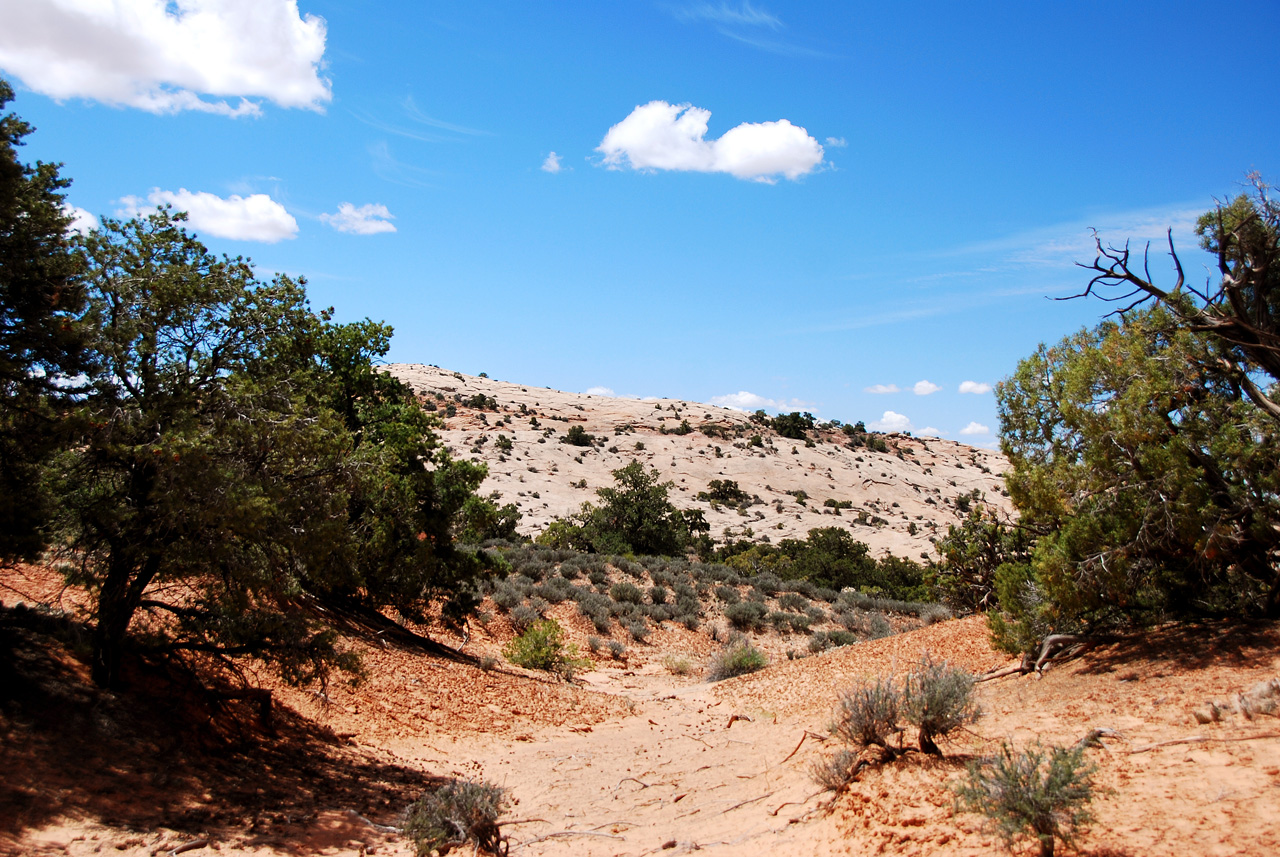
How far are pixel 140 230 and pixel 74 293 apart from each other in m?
0.94

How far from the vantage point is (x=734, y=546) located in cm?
3803

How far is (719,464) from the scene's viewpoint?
60.6 metres

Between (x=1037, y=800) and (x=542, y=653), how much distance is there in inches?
471

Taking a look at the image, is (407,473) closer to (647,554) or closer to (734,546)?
(647,554)

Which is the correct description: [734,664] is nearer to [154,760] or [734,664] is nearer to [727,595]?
[727,595]

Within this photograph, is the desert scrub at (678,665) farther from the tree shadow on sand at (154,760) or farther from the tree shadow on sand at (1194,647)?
the tree shadow on sand at (1194,647)

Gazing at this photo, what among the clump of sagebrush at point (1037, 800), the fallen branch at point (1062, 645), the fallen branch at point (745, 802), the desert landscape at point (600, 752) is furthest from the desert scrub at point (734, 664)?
the clump of sagebrush at point (1037, 800)

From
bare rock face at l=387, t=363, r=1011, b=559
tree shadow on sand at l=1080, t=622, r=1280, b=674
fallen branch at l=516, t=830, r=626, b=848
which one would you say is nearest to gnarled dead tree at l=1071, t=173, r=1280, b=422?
tree shadow on sand at l=1080, t=622, r=1280, b=674

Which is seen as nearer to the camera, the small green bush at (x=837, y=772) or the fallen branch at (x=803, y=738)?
the small green bush at (x=837, y=772)

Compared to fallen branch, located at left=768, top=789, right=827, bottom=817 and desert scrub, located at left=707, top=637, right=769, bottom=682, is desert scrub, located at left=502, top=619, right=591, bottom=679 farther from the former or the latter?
fallen branch, located at left=768, top=789, right=827, bottom=817

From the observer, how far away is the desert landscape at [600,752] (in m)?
5.75

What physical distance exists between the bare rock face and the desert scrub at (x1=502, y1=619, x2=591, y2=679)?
22.3 m

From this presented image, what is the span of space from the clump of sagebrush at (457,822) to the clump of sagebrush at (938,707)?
3921 mm

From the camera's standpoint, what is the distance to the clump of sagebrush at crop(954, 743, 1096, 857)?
4918 mm
